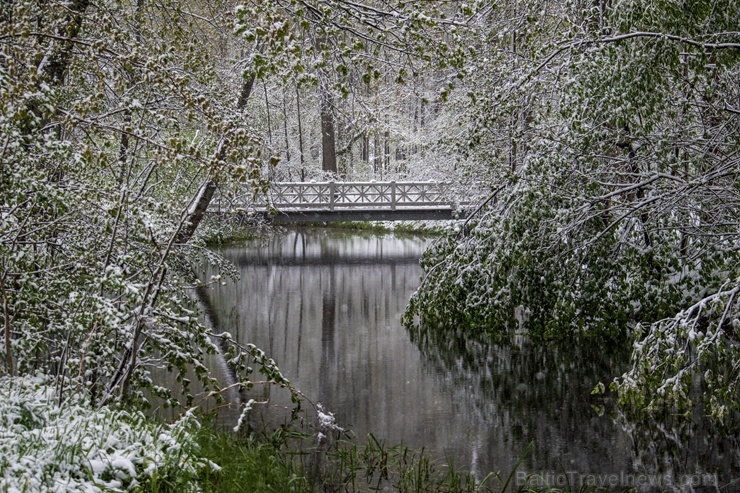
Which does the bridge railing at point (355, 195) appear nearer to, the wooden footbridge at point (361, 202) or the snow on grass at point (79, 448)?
the wooden footbridge at point (361, 202)

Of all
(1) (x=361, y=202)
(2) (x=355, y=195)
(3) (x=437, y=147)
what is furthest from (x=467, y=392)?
(2) (x=355, y=195)

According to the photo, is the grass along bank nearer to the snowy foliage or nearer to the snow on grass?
the snow on grass

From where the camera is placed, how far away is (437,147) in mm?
13453

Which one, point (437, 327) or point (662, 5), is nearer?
point (662, 5)

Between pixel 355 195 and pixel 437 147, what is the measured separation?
11.4m

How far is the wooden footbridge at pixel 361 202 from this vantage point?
76.5 ft

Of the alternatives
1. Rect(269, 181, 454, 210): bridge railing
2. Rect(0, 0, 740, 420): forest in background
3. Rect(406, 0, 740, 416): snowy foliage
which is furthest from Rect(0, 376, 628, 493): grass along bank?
Rect(269, 181, 454, 210): bridge railing

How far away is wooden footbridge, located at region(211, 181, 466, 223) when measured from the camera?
23328mm

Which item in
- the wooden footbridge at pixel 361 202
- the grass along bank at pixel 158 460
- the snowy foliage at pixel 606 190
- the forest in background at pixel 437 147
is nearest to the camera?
the grass along bank at pixel 158 460

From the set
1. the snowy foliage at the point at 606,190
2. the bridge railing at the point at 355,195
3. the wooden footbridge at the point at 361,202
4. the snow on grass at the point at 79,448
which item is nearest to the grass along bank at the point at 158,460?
the snow on grass at the point at 79,448

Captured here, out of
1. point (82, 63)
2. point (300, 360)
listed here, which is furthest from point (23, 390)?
point (300, 360)

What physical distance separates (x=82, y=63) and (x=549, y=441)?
4835 mm

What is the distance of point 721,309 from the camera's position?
6691mm

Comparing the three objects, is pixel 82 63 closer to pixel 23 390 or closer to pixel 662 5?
pixel 23 390
